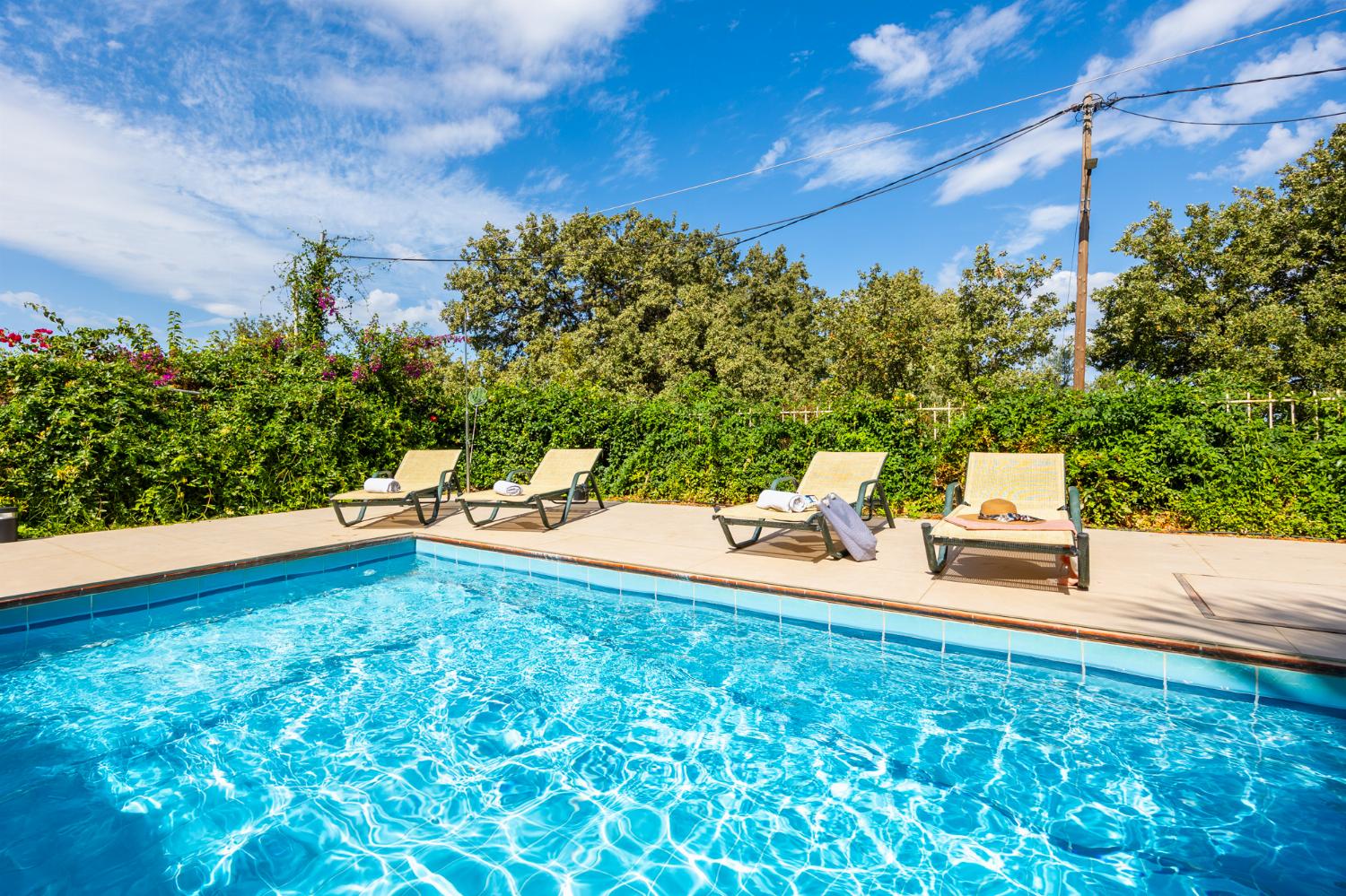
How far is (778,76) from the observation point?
1325 centimetres

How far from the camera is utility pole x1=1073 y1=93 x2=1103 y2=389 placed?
9977 mm

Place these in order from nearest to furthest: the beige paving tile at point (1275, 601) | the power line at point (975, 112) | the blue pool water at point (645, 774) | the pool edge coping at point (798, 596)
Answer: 1. the blue pool water at point (645, 774)
2. the pool edge coping at point (798, 596)
3. the beige paving tile at point (1275, 601)
4. the power line at point (975, 112)

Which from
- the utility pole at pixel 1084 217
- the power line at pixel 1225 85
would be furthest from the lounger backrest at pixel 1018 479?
the power line at pixel 1225 85

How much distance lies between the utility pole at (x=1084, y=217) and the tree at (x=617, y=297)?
13.8 m

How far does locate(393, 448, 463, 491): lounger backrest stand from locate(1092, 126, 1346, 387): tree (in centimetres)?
2109

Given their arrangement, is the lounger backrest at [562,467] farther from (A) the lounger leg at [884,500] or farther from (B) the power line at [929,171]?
(B) the power line at [929,171]

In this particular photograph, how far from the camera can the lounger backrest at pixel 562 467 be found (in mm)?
7929

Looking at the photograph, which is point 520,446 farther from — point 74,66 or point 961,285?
point 961,285

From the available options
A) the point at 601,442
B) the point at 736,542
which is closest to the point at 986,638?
the point at 736,542

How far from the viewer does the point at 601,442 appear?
9758 millimetres

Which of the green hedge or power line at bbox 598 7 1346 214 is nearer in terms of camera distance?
the green hedge

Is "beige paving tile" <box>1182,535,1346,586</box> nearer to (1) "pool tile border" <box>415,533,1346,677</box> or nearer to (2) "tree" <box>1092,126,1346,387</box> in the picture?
(1) "pool tile border" <box>415,533,1346,677</box>

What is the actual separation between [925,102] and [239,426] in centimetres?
1213

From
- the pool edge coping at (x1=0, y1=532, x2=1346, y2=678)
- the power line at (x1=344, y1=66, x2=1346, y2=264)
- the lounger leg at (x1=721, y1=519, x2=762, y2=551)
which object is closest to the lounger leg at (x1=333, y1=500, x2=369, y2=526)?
→ the pool edge coping at (x1=0, y1=532, x2=1346, y2=678)
